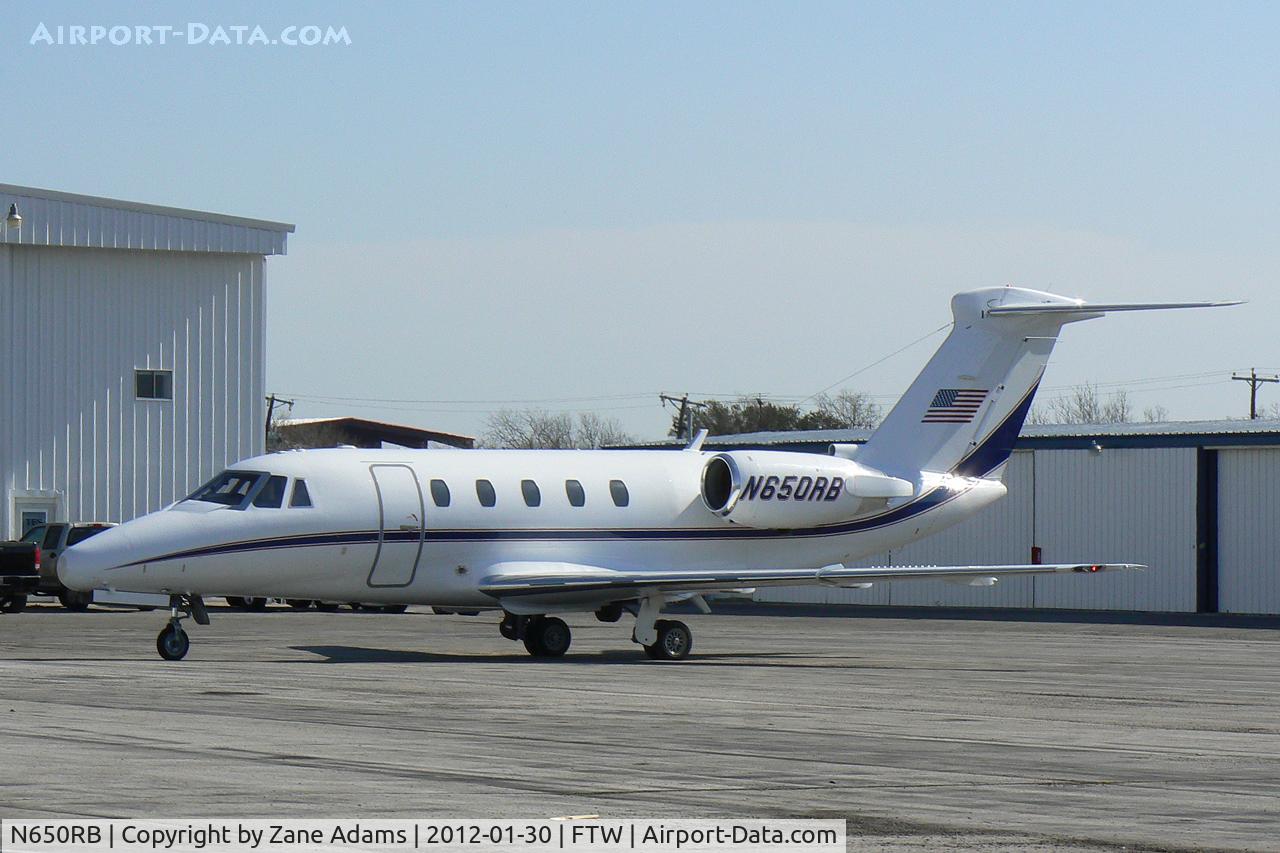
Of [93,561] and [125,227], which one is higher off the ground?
[125,227]

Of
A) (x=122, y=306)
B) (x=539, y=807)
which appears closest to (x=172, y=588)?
(x=539, y=807)

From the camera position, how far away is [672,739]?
1415 centimetres

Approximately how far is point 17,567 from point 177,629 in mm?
18329

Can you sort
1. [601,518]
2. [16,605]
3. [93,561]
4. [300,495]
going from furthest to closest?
[16,605]
[601,518]
[300,495]
[93,561]

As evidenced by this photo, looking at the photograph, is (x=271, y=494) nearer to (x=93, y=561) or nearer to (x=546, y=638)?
(x=93, y=561)

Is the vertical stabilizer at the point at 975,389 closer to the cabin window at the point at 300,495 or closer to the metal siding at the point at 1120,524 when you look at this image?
the cabin window at the point at 300,495

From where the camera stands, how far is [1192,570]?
150ft

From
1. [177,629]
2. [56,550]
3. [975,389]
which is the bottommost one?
[56,550]

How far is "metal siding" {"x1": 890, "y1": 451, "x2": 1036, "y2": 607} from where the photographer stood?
4931cm

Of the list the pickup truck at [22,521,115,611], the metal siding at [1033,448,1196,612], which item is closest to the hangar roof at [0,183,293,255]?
the pickup truck at [22,521,115,611]

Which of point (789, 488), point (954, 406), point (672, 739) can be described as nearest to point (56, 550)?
point (789, 488)

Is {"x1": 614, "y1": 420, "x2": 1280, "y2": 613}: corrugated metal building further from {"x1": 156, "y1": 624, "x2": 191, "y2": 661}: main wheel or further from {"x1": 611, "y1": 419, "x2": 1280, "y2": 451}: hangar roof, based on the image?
{"x1": 156, "y1": 624, "x2": 191, "y2": 661}: main wheel

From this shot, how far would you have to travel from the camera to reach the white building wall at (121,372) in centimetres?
4572

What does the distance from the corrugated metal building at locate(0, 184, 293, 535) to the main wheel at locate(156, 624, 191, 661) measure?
24400 mm
